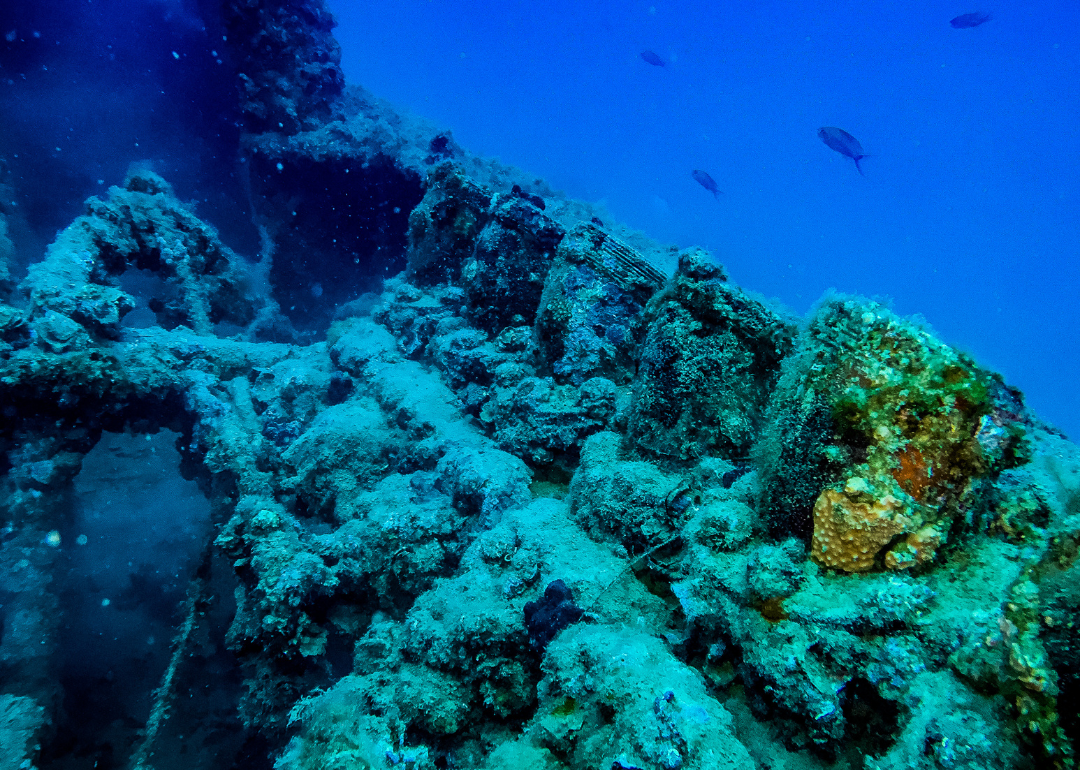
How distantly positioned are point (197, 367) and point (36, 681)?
4.07 metres

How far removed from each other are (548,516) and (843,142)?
12.8m

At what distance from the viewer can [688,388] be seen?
3.67m

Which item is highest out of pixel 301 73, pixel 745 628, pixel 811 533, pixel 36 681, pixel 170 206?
pixel 301 73

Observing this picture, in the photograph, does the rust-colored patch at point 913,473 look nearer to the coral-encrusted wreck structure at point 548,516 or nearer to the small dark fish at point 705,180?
the coral-encrusted wreck structure at point 548,516

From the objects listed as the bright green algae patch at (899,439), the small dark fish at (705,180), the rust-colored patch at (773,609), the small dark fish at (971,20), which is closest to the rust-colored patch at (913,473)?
the bright green algae patch at (899,439)

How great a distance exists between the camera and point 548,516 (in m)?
3.90

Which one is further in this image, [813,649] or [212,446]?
[212,446]

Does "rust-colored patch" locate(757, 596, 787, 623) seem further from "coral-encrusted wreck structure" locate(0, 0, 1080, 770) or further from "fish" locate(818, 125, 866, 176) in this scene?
"fish" locate(818, 125, 866, 176)

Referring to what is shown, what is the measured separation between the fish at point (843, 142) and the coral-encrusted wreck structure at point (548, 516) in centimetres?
657

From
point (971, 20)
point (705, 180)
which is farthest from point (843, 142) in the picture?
point (971, 20)

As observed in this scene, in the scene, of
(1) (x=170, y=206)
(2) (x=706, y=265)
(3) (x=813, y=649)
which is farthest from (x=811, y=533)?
(1) (x=170, y=206)

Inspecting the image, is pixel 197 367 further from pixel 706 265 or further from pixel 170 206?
pixel 706 265

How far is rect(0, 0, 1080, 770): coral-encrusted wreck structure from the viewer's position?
2.04 metres

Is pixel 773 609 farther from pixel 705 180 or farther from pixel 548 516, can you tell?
pixel 705 180
